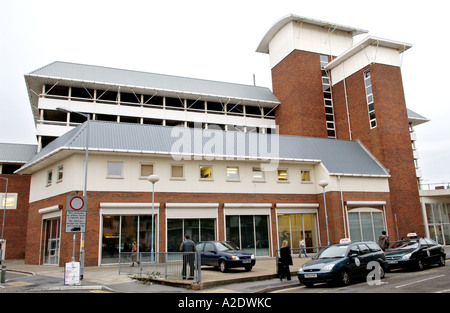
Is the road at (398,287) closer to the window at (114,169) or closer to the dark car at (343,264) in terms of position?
the dark car at (343,264)

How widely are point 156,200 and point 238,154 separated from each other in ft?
21.0

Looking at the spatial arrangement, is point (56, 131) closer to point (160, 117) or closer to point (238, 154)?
point (160, 117)

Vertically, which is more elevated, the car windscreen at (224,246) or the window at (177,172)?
the window at (177,172)

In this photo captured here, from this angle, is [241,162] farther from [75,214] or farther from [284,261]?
[75,214]

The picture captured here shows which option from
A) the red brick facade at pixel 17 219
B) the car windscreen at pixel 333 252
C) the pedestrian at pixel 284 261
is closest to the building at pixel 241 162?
the red brick facade at pixel 17 219

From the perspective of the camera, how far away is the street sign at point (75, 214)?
14.6 meters

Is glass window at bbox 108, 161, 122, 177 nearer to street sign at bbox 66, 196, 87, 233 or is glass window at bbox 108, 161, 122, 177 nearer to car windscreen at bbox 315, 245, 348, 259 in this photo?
street sign at bbox 66, 196, 87, 233

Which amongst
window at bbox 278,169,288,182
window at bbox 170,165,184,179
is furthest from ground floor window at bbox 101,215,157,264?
window at bbox 278,169,288,182

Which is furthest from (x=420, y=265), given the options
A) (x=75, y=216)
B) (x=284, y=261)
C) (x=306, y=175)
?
(x=75, y=216)

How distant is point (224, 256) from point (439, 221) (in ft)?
95.1

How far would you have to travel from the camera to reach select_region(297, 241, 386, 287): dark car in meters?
12.2

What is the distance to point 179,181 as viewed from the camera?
24.3 meters

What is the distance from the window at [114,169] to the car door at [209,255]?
777cm
